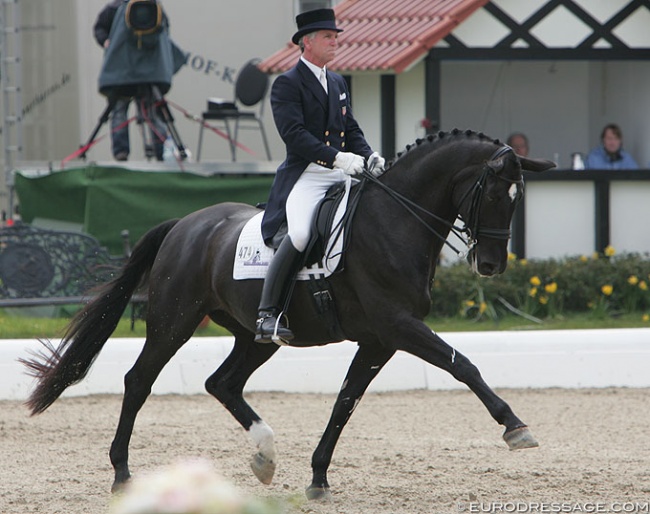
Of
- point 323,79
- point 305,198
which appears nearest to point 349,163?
point 305,198

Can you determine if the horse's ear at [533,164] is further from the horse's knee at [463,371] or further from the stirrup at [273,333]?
the stirrup at [273,333]

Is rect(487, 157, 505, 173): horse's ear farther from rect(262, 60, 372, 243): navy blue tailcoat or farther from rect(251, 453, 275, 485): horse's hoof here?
rect(251, 453, 275, 485): horse's hoof

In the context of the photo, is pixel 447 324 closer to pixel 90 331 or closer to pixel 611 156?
pixel 611 156

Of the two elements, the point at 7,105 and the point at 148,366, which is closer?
the point at 148,366

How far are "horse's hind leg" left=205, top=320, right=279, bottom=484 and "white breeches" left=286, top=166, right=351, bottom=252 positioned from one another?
2.69 feet

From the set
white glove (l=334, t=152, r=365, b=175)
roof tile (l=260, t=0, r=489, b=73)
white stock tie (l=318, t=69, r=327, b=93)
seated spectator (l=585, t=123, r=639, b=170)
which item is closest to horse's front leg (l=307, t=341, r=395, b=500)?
Answer: white glove (l=334, t=152, r=365, b=175)

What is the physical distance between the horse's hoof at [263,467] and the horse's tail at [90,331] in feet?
3.69

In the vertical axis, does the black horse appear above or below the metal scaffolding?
below

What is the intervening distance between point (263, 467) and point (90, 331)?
1266 millimetres

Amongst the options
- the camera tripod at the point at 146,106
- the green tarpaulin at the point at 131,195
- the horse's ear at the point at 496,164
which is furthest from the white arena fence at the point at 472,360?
the horse's ear at the point at 496,164

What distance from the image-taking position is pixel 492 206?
193 inches

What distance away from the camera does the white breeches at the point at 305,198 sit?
17.0 feet

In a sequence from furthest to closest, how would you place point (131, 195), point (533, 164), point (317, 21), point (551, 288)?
point (131, 195), point (551, 288), point (317, 21), point (533, 164)

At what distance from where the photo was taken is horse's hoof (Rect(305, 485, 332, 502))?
5.21 meters
